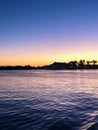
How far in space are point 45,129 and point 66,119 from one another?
316cm

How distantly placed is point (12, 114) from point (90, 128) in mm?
7407

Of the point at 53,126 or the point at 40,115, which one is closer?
the point at 53,126

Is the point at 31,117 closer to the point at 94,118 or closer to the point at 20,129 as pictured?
the point at 20,129

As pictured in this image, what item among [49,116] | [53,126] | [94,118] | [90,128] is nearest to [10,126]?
[53,126]

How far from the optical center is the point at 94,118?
16688 millimetres

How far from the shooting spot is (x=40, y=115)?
58.0 ft

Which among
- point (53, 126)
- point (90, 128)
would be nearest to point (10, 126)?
point (53, 126)

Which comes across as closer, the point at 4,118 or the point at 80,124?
the point at 80,124

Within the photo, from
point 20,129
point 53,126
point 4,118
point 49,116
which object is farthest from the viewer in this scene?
point 49,116

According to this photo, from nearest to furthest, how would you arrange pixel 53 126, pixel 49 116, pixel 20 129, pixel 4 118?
pixel 20 129, pixel 53 126, pixel 4 118, pixel 49 116

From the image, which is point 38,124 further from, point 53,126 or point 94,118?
point 94,118

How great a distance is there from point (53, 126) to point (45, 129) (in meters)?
0.93

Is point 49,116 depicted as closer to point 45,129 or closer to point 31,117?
point 31,117

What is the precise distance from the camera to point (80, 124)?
1488cm
